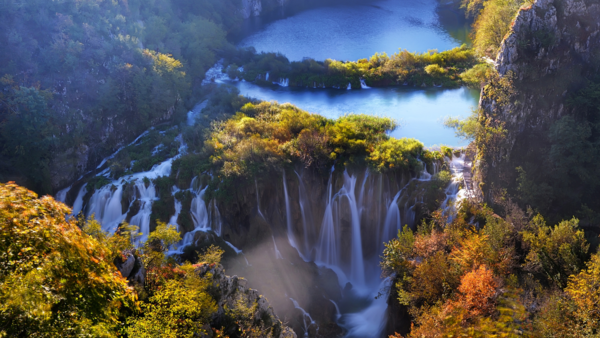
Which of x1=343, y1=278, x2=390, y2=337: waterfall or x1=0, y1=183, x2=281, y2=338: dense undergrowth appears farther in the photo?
x1=343, y1=278, x2=390, y2=337: waterfall

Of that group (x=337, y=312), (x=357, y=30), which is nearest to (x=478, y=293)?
(x=337, y=312)

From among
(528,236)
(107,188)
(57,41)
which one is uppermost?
(57,41)

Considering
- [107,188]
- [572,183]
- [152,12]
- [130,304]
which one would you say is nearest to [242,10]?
[152,12]

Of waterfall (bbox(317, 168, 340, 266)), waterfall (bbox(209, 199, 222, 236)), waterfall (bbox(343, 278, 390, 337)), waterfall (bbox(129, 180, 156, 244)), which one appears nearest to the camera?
waterfall (bbox(343, 278, 390, 337))

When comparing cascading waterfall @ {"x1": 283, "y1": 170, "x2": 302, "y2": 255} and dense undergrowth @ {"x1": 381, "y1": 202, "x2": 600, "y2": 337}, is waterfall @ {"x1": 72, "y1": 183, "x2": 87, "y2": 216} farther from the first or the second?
dense undergrowth @ {"x1": 381, "y1": 202, "x2": 600, "y2": 337}

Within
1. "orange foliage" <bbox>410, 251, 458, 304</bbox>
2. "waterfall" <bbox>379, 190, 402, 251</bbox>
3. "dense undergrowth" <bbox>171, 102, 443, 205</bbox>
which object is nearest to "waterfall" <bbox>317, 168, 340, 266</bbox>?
"dense undergrowth" <bbox>171, 102, 443, 205</bbox>

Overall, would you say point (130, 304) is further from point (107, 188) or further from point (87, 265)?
point (107, 188)

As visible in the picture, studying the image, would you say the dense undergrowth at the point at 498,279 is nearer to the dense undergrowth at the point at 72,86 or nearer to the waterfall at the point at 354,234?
the waterfall at the point at 354,234
